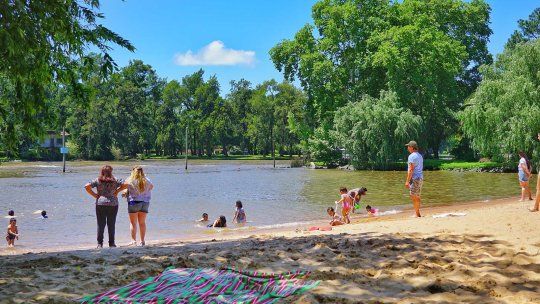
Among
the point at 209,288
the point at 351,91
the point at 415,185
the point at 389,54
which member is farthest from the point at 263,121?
the point at 209,288

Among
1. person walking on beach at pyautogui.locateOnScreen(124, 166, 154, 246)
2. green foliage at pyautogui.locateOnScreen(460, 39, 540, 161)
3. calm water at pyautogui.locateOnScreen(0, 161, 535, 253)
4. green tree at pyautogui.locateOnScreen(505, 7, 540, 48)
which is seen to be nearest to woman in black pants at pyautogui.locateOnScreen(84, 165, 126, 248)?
person walking on beach at pyautogui.locateOnScreen(124, 166, 154, 246)

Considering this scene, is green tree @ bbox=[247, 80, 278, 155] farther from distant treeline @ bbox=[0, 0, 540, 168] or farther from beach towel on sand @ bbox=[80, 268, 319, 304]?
beach towel on sand @ bbox=[80, 268, 319, 304]

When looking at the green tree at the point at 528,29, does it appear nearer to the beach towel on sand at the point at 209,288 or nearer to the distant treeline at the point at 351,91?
the distant treeline at the point at 351,91

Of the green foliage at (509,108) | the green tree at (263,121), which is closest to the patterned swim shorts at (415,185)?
the green foliage at (509,108)

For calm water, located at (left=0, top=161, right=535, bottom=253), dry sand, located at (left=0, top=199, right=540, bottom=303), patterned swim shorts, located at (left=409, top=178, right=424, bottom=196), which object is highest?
patterned swim shorts, located at (left=409, top=178, right=424, bottom=196)

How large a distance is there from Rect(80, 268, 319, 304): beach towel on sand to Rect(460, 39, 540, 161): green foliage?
120 feet

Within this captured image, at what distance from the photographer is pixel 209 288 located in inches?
227

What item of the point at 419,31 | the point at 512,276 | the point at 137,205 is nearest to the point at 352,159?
the point at 419,31

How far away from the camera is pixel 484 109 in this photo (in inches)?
1662

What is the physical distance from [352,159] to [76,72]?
48064mm

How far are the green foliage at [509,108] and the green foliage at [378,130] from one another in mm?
9029

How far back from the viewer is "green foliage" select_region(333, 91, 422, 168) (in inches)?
2048

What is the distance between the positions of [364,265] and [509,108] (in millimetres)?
37395

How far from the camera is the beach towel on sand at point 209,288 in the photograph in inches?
Answer: 214
